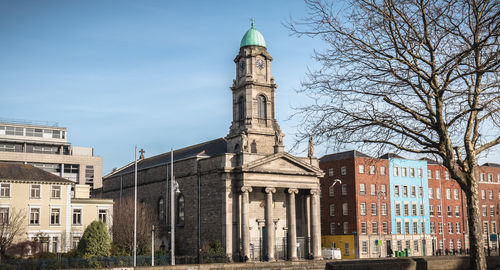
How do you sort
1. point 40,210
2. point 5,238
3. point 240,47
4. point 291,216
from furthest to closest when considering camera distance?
point 240,47 → point 291,216 → point 40,210 → point 5,238

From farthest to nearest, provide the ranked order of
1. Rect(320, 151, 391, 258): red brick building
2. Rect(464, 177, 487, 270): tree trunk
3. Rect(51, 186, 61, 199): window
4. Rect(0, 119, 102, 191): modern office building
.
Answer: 1. Rect(0, 119, 102, 191): modern office building
2. Rect(320, 151, 391, 258): red brick building
3. Rect(51, 186, 61, 199): window
4. Rect(464, 177, 487, 270): tree trunk

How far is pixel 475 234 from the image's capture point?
1928cm

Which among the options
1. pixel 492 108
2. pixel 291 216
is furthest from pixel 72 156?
pixel 492 108

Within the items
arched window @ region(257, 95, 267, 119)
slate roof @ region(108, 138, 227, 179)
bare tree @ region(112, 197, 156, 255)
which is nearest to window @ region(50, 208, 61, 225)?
bare tree @ region(112, 197, 156, 255)

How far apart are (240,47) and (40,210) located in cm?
2710

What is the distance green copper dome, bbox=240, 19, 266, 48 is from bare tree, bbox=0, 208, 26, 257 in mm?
28897

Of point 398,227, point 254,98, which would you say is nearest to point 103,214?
point 254,98

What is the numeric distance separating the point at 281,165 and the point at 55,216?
22.8 metres

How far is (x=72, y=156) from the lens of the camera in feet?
350

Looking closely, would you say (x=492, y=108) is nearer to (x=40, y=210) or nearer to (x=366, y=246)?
(x=40, y=210)

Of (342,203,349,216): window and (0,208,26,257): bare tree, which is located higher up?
(342,203,349,216): window

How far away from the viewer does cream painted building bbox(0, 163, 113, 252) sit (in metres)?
52.4

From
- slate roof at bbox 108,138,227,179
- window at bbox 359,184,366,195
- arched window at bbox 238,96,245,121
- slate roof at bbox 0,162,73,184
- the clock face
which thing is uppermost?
the clock face

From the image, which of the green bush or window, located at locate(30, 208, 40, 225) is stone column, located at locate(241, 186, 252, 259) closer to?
the green bush
